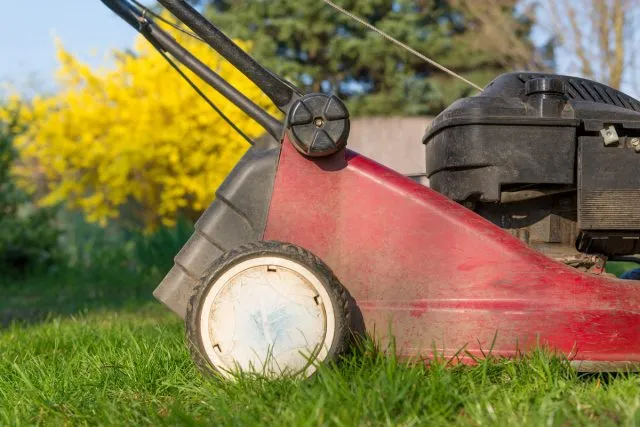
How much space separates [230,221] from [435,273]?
595 millimetres

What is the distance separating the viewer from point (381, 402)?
167 cm

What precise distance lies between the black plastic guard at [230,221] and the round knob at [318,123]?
0.39 feet

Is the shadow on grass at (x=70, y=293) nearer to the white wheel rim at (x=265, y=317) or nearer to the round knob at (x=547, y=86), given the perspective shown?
the white wheel rim at (x=265, y=317)

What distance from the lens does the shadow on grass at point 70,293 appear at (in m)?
4.68

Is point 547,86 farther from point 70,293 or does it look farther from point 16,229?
point 16,229

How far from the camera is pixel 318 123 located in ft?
7.02

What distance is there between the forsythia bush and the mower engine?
641 centimetres

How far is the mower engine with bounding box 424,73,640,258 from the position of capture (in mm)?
2160

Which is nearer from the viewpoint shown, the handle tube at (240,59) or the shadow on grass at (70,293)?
the handle tube at (240,59)

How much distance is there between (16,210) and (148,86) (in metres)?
2.28

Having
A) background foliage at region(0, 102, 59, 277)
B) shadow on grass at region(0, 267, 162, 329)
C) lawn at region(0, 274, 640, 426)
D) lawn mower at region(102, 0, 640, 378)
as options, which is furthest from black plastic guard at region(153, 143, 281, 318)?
background foliage at region(0, 102, 59, 277)

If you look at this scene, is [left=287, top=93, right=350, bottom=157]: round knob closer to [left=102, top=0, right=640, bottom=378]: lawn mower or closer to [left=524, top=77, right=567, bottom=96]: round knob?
[left=102, top=0, right=640, bottom=378]: lawn mower

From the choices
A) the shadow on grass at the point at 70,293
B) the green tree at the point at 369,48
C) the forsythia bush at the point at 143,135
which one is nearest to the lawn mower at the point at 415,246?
the shadow on grass at the point at 70,293

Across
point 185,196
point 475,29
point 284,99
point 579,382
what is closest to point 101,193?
point 185,196
